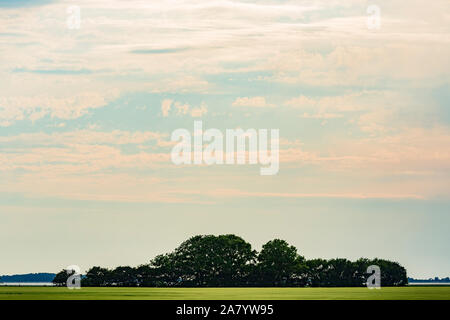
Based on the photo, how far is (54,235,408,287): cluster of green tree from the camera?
143 m

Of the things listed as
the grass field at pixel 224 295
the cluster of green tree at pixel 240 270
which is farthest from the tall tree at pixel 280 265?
the grass field at pixel 224 295

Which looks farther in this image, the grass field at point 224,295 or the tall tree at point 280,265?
the tall tree at point 280,265

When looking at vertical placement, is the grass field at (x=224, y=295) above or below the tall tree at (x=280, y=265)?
below

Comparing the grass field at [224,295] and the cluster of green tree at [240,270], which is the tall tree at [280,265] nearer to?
the cluster of green tree at [240,270]

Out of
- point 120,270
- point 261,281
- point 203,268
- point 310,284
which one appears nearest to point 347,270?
point 310,284

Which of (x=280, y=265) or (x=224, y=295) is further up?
(x=280, y=265)

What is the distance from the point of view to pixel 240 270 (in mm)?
145875

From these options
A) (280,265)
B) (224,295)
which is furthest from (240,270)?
(224,295)

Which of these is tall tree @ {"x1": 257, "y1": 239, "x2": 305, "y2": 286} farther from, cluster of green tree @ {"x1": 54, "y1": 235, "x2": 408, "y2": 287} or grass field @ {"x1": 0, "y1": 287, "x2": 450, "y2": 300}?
grass field @ {"x1": 0, "y1": 287, "x2": 450, "y2": 300}

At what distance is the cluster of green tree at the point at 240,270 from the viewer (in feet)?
469

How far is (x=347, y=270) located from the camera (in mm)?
147125

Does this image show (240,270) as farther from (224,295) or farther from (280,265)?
(224,295)
